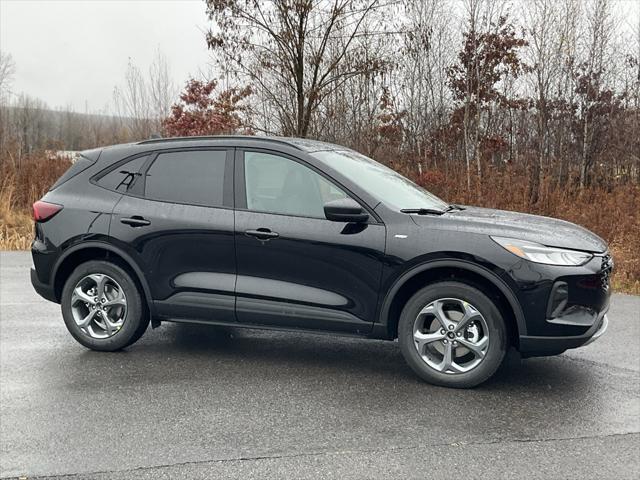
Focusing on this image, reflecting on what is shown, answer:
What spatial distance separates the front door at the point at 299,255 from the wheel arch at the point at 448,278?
0.12m

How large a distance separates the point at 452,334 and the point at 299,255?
48.6 inches

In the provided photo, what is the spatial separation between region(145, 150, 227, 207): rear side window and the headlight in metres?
2.22

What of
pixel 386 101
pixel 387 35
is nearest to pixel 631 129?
pixel 386 101

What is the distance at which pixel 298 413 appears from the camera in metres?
4.11

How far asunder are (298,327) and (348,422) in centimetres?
108

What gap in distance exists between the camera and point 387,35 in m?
13.4

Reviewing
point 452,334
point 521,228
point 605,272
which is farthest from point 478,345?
A: point 605,272

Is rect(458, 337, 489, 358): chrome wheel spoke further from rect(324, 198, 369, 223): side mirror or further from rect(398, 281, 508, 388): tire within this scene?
rect(324, 198, 369, 223): side mirror

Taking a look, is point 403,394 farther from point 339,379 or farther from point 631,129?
point 631,129

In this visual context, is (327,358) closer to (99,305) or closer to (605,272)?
(99,305)

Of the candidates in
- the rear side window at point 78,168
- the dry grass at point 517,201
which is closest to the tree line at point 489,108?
the dry grass at point 517,201

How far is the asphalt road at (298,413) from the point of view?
3.36 metres

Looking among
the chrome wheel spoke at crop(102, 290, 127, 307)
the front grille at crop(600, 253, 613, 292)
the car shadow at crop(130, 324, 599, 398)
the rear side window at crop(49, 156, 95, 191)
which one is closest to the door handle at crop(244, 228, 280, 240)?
the car shadow at crop(130, 324, 599, 398)

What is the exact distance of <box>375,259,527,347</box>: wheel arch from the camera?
4.39 meters
